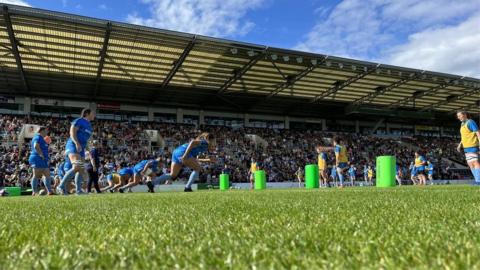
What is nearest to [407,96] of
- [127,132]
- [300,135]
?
[300,135]

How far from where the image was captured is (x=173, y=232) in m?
2.60

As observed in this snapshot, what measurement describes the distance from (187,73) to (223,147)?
328 inches

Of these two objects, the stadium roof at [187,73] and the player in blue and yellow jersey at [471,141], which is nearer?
the player in blue and yellow jersey at [471,141]

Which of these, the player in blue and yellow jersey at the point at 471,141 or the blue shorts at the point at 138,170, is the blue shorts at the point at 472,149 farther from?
the blue shorts at the point at 138,170

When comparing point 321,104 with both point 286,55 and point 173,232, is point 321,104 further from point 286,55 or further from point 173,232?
point 173,232

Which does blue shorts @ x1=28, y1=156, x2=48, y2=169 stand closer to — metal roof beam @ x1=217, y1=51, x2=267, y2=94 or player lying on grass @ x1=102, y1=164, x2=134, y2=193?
player lying on grass @ x1=102, y1=164, x2=134, y2=193

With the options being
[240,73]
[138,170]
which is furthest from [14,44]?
[240,73]

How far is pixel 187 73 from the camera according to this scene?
3191 centimetres

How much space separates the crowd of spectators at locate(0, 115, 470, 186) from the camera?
96.7 feet

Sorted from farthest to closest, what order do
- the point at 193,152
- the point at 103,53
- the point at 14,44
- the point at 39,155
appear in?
the point at 103,53 < the point at 14,44 < the point at 193,152 < the point at 39,155

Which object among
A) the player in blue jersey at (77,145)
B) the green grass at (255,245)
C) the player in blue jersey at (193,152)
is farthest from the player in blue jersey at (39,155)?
the green grass at (255,245)

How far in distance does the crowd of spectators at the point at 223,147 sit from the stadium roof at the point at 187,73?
305 cm

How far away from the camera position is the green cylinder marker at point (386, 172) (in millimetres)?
15702

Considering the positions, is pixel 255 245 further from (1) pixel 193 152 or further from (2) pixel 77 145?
(1) pixel 193 152
